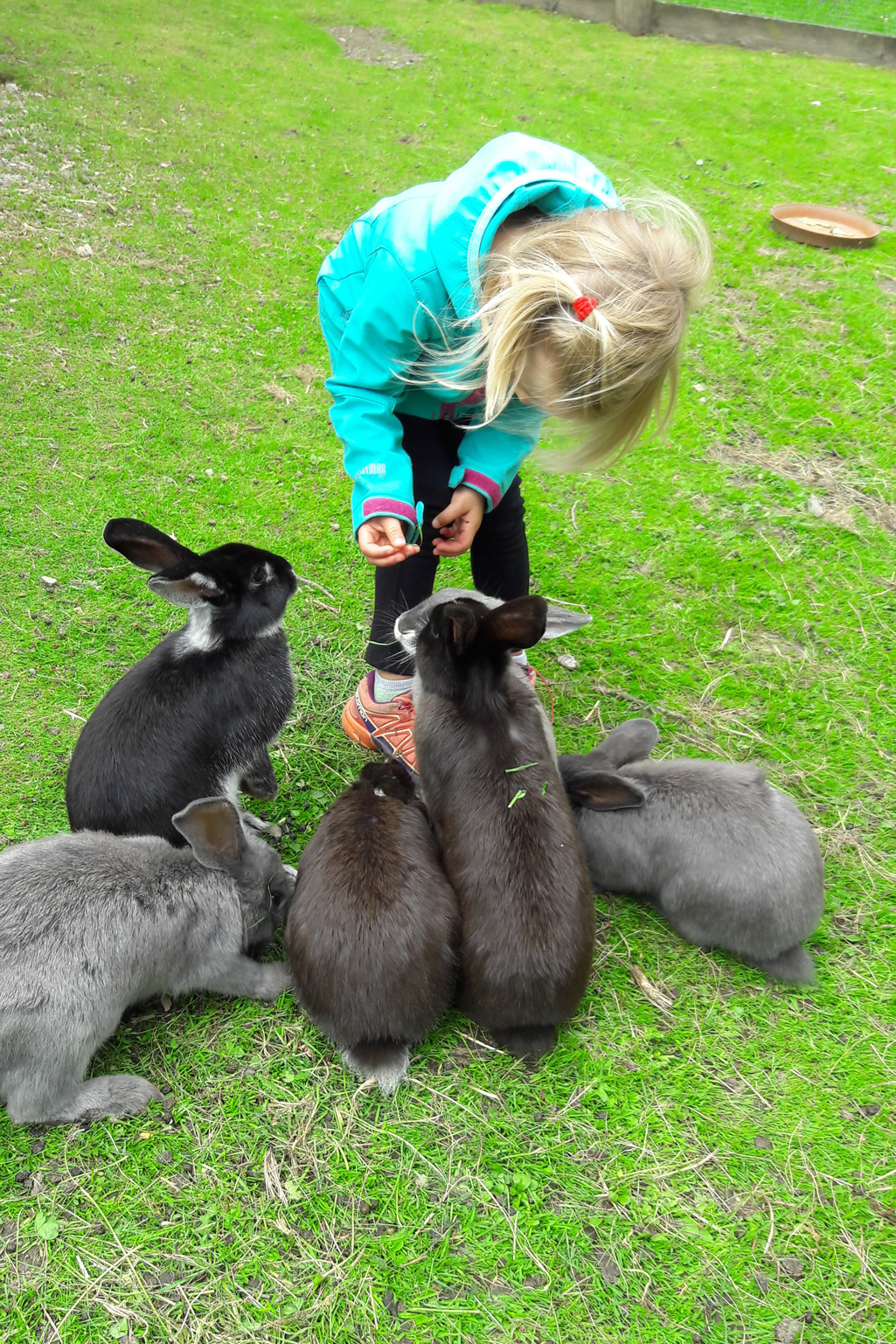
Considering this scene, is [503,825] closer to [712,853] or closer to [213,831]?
[712,853]

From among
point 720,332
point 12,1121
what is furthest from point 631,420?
point 720,332

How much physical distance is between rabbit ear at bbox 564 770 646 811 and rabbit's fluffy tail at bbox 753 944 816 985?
2.11 feet

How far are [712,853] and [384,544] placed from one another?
4.88 feet

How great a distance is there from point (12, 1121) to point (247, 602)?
1.69 meters

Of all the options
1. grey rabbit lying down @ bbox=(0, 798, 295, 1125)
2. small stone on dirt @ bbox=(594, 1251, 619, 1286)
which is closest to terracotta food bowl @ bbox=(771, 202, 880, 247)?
grey rabbit lying down @ bbox=(0, 798, 295, 1125)

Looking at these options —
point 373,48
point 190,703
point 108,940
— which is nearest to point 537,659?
point 190,703

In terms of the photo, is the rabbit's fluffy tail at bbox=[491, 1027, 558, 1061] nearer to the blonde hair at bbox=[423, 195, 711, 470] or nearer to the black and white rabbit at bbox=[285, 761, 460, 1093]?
the black and white rabbit at bbox=[285, 761, 460, 1093]

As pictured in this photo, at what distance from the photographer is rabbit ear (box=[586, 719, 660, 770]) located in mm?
3150

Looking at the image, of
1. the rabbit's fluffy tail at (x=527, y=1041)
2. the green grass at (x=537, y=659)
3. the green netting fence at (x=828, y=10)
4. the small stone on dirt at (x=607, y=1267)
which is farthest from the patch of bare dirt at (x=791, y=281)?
the green netting fence at (x=828, y=10)

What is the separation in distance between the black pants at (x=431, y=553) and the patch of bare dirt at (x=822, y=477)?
1882 millimetres

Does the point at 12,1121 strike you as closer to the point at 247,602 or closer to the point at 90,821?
the point at 90,821

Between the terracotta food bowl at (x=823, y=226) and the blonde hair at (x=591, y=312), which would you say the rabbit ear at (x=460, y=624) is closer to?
the blonde hair at (x=591, y=312)

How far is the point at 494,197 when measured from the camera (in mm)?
2465

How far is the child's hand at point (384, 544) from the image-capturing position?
2.80m
